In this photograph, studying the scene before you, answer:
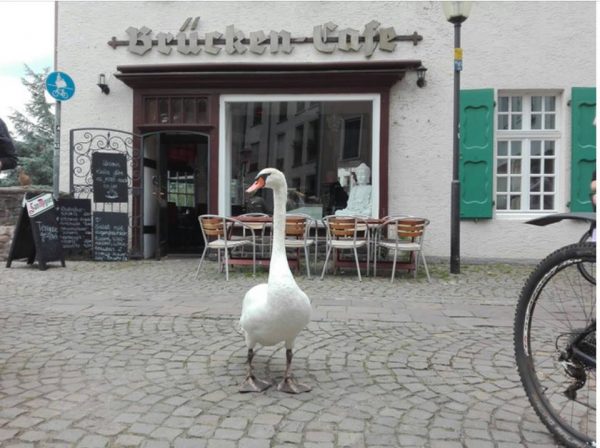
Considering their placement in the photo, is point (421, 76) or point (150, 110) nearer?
point (421, 76)

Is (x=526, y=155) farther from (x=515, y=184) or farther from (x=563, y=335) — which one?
(x=563, y=335)

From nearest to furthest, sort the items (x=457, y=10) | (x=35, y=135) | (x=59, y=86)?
(x=457, y=10), (x=59, y=86), (x=35, y=135)

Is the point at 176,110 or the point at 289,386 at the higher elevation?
the point at 176,110

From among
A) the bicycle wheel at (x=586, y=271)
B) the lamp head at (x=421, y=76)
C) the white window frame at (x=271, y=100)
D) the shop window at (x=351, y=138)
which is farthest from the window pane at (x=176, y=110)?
the bicycle wheel at (x=586, y=271)

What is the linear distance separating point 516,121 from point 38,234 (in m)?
8.44

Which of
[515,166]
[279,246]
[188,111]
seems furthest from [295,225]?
[515,166]

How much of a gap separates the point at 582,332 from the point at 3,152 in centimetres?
462

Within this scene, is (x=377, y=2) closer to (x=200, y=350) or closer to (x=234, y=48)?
(x=234, y=48)

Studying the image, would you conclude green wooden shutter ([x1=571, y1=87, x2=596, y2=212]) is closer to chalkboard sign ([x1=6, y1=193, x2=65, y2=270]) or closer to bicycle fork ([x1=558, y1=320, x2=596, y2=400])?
bicycle fork ([x1=558, y1=320, x2=596, y2=400])

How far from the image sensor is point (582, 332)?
236 centimetres

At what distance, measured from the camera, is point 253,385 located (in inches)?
123

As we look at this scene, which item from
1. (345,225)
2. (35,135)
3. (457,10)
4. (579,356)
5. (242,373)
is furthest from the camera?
(35,135)

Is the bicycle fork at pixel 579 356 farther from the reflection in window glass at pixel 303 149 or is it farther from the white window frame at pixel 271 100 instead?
the reflection in window glass at pixel 303 149

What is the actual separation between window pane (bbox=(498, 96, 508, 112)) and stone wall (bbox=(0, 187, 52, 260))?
835cm
